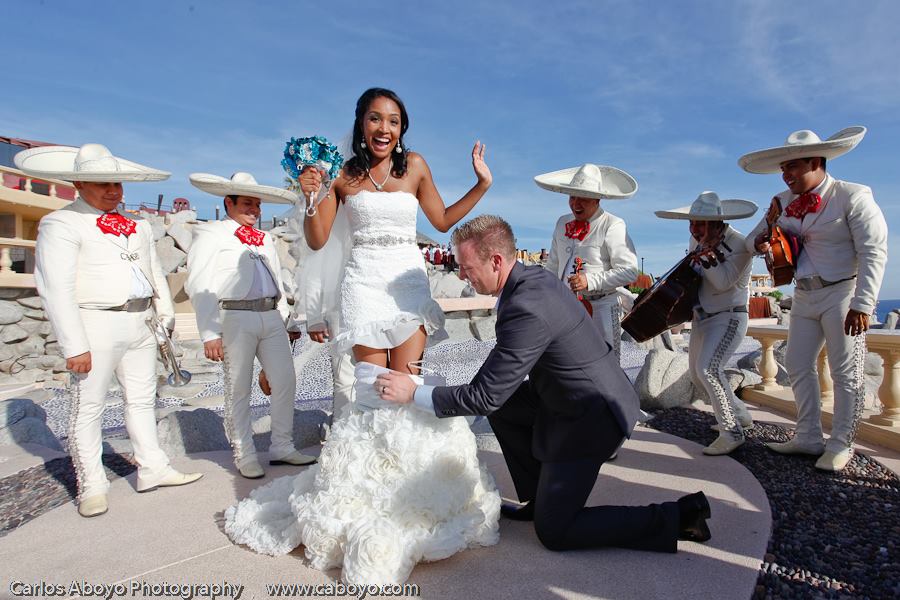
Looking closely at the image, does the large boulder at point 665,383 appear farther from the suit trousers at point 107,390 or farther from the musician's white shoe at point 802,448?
the suit trousers at point 107,390

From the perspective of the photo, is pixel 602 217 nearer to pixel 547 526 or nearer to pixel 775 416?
pixel 547 526

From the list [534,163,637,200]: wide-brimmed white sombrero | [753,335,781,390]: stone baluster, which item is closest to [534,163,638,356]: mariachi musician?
[534,163,637,200]: wide-brimmed white sombrero

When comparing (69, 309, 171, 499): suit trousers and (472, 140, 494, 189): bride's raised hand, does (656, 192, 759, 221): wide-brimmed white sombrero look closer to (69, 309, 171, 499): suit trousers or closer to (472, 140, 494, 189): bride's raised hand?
(472, 140, 494, 189): bride's raised hand

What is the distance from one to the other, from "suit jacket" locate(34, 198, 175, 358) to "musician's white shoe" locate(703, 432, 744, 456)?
4238mm

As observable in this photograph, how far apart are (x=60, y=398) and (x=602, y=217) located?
8.63m

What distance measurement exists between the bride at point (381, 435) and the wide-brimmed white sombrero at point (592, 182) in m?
1.17

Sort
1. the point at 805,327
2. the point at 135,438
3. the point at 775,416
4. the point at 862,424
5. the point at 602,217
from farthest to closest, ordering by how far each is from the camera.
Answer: the point at 775,416 → the point at 862,424 → the point at 602,217 → the point at 805,327 → the point at 135,438

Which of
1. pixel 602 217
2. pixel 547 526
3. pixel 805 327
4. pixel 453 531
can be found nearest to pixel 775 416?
pixel 805 327

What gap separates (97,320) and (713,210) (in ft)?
14.2

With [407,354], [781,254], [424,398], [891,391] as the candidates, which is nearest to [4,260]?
[407,354]

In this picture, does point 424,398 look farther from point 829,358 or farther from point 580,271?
point 829,358

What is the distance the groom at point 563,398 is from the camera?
2.62m

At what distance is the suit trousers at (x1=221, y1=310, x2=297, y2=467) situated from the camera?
3.94 meters

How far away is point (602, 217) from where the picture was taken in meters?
4.24
